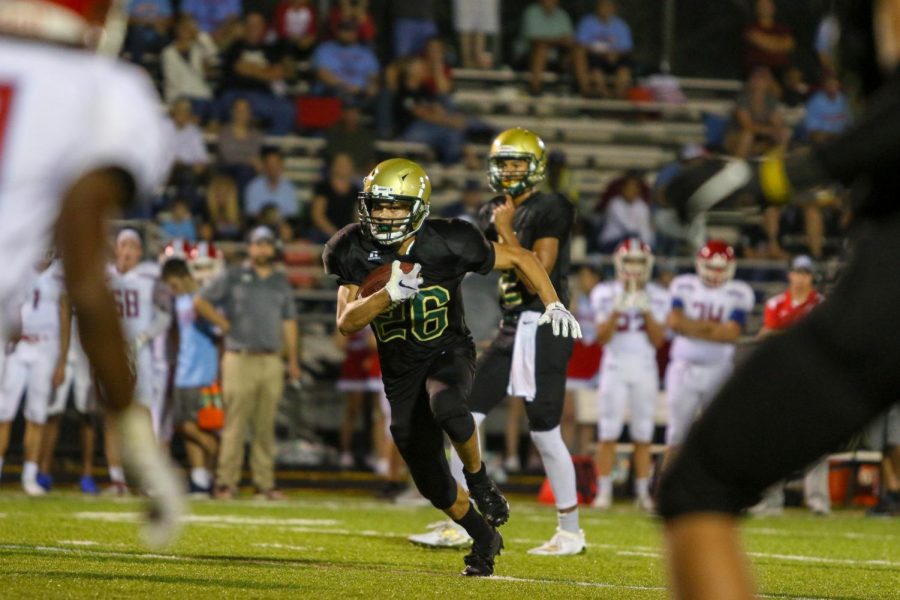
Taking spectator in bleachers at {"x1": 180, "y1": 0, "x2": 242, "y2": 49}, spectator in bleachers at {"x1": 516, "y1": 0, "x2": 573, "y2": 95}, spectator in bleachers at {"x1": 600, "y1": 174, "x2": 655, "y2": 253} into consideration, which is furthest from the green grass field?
spectator in bleachers at {"x1": 516, "y1": 0, "x2": 573, "y2": 95}

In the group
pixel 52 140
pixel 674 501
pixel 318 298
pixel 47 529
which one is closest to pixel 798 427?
pixel 674 501

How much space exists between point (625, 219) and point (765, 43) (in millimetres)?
3664

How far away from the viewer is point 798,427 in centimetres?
271

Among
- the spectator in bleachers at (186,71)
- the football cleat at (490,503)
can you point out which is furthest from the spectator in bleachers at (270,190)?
the football cleat at (490,503)

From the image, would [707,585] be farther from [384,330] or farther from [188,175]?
[188,175]

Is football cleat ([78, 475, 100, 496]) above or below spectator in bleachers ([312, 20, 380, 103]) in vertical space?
below

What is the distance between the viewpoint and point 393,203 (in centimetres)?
653

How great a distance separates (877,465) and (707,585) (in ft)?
32.6

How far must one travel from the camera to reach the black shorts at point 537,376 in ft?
25.1

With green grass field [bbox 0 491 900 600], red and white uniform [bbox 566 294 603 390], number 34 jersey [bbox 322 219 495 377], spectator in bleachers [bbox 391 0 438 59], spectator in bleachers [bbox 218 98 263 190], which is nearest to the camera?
green grass field [bbox 0 491 900 600]

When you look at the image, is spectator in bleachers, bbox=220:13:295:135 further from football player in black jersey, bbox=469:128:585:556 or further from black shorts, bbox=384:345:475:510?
black shorts, bbox=384:345:475:510

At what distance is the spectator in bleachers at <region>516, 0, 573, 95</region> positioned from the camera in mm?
16312

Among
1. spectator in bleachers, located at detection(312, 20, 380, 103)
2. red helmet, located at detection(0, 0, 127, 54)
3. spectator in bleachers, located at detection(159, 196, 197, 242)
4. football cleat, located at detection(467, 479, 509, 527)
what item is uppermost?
spectator in bleachers, located at detection(312, 20, 380, 103)

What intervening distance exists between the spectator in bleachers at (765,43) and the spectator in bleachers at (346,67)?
4.35 m
